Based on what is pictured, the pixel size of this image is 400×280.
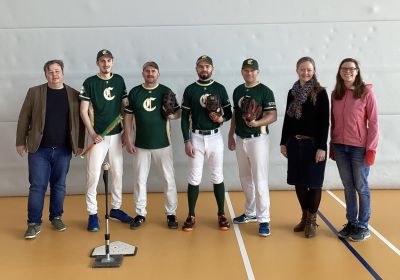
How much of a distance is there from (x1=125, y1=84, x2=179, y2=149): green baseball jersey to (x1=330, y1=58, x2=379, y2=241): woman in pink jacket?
1.67m

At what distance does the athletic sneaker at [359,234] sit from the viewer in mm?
3926

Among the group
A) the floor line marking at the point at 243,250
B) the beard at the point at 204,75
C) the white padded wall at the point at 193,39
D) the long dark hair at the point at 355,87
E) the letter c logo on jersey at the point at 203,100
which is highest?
the white padded wall at the point at 193,39

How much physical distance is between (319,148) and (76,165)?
3243 millimetres

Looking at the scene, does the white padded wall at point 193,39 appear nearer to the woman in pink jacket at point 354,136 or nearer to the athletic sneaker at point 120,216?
the athletic sneaker at point 120,216

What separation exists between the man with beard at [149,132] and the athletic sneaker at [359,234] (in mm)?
1736

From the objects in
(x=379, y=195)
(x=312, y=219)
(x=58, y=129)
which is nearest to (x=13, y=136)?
(x=58, y=129)

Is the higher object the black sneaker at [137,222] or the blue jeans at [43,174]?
the blue jeans at [43,174]

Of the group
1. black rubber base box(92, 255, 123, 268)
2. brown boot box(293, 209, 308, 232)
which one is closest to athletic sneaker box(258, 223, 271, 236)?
brown boot box(293, 209, 308, 232)

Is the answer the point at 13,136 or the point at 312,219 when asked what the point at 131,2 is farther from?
the point at 312,219

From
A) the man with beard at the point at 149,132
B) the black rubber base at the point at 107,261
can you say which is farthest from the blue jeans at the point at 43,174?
the black rubber base at the point at 107,261

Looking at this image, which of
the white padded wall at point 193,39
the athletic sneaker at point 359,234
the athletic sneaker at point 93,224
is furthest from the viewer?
the white padded wall at point 193,39

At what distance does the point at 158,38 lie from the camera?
5359 mm

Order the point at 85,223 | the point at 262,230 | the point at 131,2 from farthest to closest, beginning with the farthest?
the point at 131,2
the point at 85,223
the point at 262,230

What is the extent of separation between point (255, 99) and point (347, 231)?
60.7 inches
